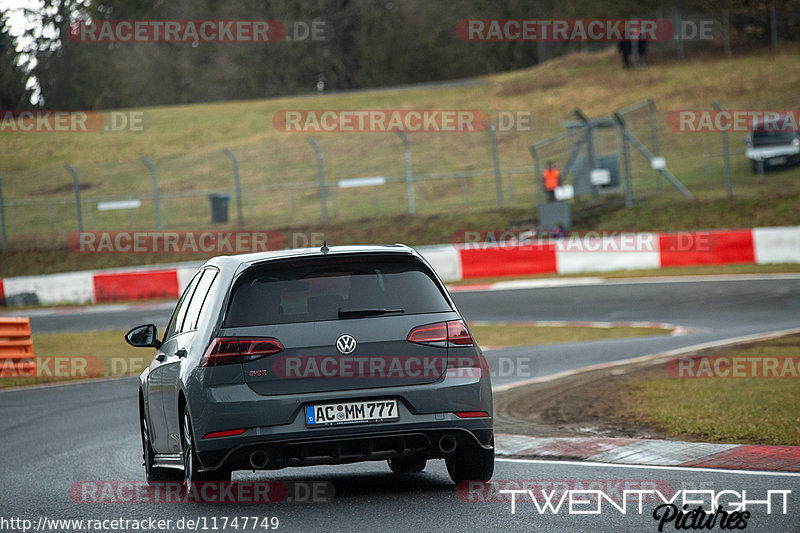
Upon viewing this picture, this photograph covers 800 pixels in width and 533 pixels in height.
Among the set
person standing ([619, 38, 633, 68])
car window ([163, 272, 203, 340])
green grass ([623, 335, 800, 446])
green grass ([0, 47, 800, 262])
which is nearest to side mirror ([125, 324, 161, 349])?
car window ([163, 272, 203, 340])

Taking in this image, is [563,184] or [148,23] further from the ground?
[148,23]

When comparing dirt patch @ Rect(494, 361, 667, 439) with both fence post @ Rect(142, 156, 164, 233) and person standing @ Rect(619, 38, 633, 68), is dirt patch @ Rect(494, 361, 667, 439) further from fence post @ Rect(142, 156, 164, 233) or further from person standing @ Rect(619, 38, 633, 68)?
person standing @ Rect(619, 38, 633, 68)

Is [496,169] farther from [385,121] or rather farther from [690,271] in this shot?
[385,121]

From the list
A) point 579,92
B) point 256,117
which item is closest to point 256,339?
point 579,92

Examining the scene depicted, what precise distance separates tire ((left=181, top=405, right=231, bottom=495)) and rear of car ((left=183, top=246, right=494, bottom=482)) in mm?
102

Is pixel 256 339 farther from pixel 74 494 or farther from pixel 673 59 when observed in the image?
pixel 673 59

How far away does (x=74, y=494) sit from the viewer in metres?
7.83

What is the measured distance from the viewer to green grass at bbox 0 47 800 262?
33188mm

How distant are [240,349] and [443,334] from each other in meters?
1.16

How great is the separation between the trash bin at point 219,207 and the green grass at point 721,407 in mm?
25625

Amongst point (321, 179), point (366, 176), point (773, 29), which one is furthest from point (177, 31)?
point (321, 179)

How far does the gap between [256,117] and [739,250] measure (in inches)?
1605

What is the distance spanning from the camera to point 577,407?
11312 mm

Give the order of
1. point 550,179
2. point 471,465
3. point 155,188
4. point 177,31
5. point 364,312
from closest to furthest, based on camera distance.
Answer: point 364,312 → point 471,465 → point 550,179 → point 155,188 → point 177,31
